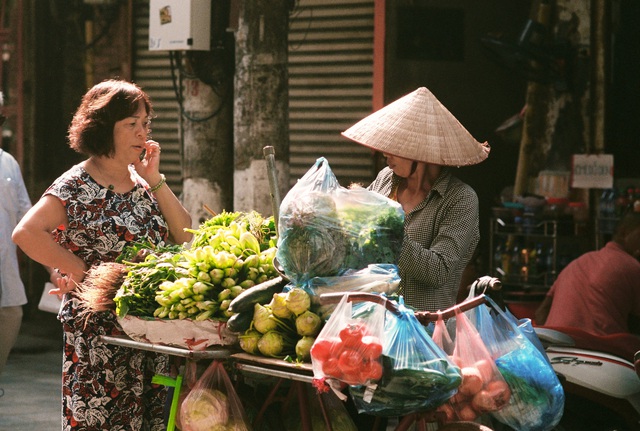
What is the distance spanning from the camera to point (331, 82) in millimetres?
9414

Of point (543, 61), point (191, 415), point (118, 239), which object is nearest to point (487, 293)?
point (191, 415)

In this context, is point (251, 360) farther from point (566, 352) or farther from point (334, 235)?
point (566, 352)

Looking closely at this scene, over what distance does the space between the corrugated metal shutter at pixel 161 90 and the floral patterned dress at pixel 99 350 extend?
5393 mm

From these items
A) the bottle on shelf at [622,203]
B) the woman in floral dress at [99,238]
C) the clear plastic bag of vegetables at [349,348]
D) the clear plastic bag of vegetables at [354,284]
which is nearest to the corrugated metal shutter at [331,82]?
the bottle on shelf at [622,203]

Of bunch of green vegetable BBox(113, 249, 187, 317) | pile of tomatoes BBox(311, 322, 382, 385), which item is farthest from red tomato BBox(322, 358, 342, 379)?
bunch of green vegetable BBox(113, 249, 187, 317)

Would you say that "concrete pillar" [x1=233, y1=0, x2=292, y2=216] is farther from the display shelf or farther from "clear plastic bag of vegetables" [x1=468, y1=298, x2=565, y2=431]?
"clear plastic bag of vegetables" [x1=468, y1=298, x2=565, y2=431]

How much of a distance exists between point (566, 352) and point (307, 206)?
2.32 m

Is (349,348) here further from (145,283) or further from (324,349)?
(145,283)

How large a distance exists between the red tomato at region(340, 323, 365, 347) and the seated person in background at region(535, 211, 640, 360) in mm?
2706

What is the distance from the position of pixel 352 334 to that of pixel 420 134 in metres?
1.22

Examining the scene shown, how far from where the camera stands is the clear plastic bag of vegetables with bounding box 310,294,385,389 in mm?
3455

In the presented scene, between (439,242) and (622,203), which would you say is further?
(622,203)

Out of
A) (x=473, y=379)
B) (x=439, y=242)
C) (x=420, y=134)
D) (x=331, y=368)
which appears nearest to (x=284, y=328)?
(x=331, y=368)

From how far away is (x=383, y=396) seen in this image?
3494 millimetres
